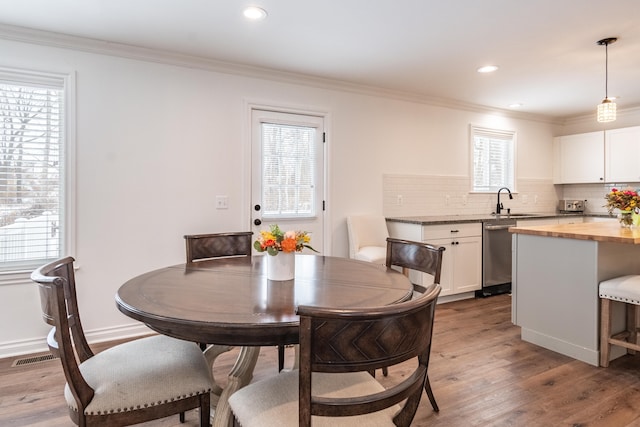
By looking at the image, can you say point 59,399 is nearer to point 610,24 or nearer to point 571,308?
point 571,308

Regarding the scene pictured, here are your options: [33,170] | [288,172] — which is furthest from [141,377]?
[288,172]

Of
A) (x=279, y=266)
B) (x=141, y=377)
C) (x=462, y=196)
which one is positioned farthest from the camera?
(x=462, y=196)

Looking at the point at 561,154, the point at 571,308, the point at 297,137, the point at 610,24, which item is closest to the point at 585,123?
the point at 561,154

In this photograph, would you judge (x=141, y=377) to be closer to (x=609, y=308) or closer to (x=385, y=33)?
(x=385, y=33)

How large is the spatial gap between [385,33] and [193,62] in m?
1.67

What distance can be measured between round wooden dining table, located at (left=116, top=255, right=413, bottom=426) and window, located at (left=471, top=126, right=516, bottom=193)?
364 cm

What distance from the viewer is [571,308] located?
8.79 feet

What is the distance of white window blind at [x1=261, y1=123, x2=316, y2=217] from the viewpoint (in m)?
3.64

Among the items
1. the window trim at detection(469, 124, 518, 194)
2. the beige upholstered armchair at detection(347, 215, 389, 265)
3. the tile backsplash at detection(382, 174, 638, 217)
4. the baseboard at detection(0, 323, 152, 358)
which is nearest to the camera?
the baseboard at detection(0, 323, 152, 358)

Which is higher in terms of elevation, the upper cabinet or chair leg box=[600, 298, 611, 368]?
the upper cabinet

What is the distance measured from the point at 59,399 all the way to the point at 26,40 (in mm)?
2526

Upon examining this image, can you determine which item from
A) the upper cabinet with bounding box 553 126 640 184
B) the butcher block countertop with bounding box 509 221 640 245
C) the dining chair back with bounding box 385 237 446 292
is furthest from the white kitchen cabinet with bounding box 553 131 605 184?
the dining chair back with bounding box 385 237 446 292

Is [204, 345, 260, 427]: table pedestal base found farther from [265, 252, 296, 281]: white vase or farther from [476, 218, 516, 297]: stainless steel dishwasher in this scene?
[476, 218, 516, 297]: stainless steel dishwasher

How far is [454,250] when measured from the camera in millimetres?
4039
